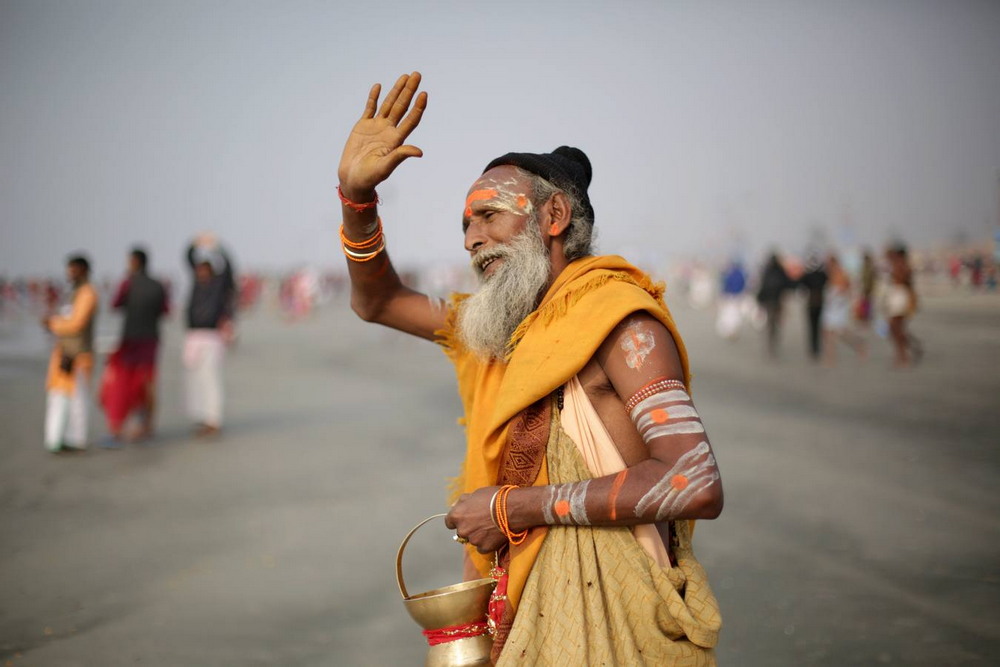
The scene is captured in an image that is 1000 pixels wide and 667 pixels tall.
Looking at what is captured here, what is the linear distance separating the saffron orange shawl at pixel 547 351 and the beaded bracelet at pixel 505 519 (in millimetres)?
24

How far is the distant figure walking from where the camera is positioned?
16156mm

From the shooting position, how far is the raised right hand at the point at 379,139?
231 centimetres

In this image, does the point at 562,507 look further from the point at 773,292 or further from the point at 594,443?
the point at 773,292

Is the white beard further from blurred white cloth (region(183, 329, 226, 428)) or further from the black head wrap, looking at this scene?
blurred white cloth (region(183, 329, 226, 428))

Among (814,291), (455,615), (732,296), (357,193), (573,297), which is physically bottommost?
(455,615)

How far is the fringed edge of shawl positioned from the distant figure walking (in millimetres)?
14482

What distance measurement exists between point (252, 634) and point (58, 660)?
894 millimetres

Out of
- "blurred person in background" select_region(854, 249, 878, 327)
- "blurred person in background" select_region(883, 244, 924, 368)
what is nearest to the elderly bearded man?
"blurred person in background" select_region(883, 244, 924, 368)

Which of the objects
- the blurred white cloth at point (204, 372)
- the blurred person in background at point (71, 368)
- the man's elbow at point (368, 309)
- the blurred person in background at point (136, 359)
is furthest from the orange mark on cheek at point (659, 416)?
the blurred person in background at point (136, 359)

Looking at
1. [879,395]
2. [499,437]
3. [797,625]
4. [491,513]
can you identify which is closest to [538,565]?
[491,513]

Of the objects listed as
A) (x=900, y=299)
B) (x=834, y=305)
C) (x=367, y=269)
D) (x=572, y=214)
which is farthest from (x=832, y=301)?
(x=367, y=269)

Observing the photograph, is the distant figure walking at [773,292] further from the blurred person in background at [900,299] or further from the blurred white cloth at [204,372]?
the blurred white cloth at [204,372]

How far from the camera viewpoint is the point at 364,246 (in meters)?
2.60

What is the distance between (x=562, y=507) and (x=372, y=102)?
1.23m
